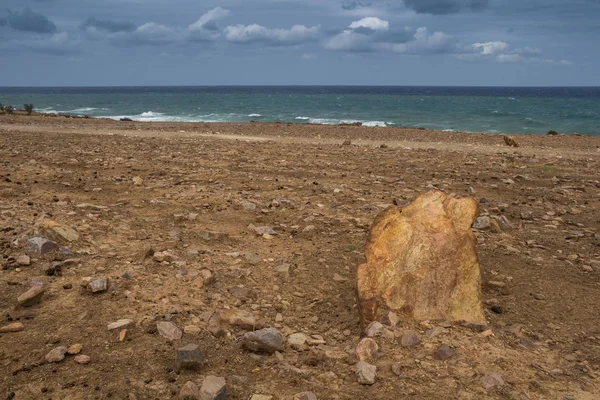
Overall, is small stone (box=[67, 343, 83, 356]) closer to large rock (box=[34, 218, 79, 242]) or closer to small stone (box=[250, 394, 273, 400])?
small stone (box=[250, 394, 273, 400])

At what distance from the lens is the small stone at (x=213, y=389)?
3109 millimetres

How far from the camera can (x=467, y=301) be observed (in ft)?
14.1

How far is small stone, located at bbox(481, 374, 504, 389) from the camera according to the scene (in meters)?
3.36

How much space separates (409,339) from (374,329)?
0.94 feet

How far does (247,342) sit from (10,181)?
6.43 metres

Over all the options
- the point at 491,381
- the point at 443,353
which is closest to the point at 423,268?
the point at 443,353

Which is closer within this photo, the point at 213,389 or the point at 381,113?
the point at 213,389

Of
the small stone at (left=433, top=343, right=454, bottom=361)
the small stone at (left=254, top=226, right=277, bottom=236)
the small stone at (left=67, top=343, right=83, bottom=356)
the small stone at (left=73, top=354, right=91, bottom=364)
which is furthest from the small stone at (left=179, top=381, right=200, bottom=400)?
the small stone at (left=254, top=226, right=277, bottom=236)

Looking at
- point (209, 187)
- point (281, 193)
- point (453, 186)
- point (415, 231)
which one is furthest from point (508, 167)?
point (415, 231)

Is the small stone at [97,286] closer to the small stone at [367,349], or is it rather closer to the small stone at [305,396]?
the small stone at [305,396]

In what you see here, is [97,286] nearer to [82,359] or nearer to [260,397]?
[82,359]

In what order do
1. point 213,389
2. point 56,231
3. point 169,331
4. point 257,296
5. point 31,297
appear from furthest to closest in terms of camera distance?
point 56,231 < point 257,296 < point 31,297 < point 169,331 < point 213,389

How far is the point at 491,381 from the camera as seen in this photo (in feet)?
11.1

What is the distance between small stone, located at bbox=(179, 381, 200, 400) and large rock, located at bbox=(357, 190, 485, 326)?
63.2 inches
